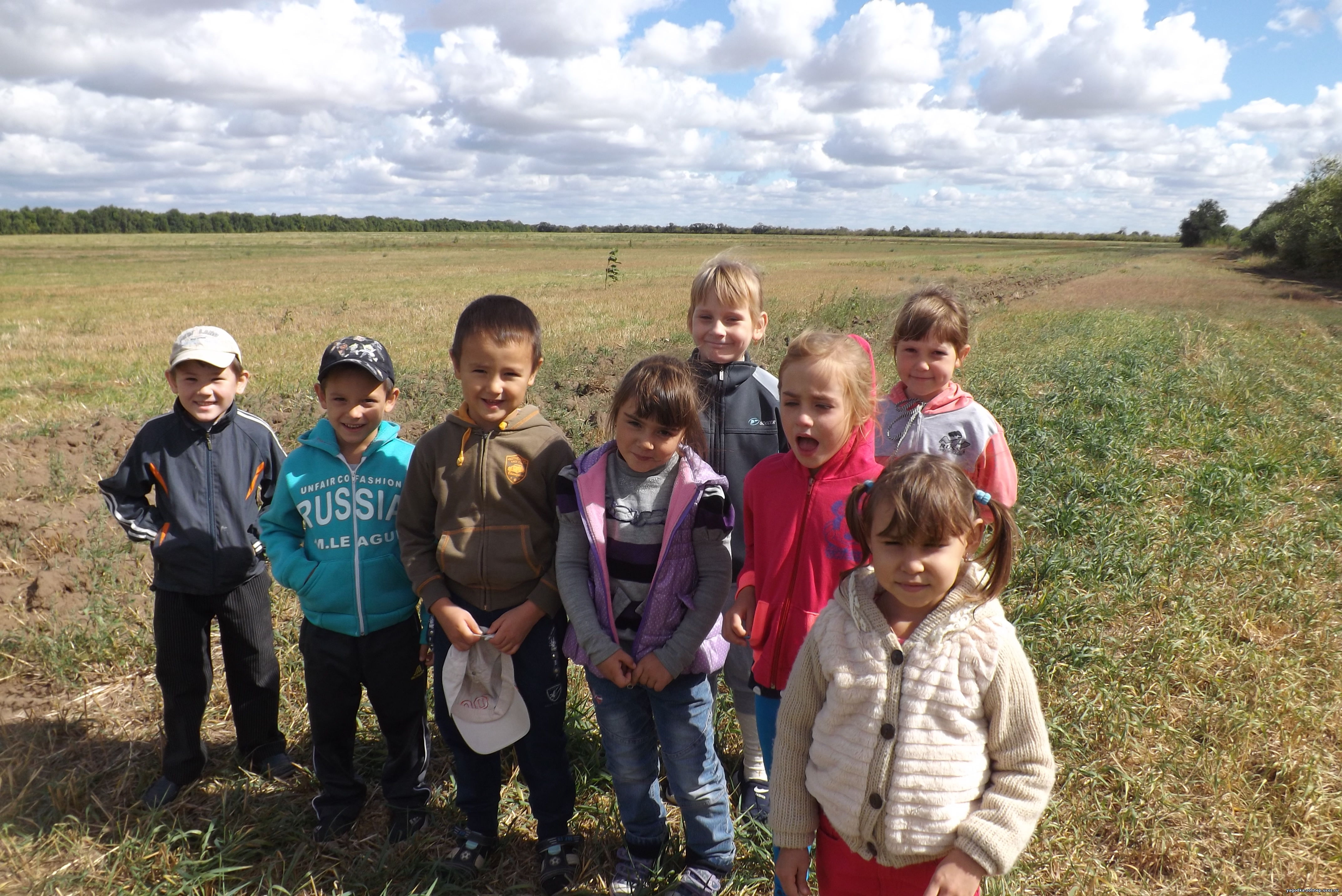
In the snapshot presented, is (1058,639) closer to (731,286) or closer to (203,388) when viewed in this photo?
(731,286)

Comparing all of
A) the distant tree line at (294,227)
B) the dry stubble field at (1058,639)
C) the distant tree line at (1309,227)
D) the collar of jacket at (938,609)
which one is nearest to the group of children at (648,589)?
the collar of jacket at (938,609)

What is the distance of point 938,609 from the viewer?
1.80 metres

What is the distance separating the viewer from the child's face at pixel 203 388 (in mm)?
3014

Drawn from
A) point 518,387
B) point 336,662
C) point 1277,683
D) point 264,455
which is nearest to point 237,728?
point 336,662

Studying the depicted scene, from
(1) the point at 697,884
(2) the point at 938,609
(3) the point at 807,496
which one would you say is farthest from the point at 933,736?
(1) the point at 697,884

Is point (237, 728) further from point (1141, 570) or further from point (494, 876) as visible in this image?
point (1141, 570)

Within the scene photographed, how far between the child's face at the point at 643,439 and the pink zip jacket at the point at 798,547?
0.32m

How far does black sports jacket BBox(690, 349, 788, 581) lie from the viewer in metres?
2.94

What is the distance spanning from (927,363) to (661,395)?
1.22m

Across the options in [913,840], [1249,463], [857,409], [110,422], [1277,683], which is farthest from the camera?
[110,422]

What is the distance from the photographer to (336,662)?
9.37 feet

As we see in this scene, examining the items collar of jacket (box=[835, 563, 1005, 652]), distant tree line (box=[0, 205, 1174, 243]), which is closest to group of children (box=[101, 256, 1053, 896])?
collar of jacket (box=[835, 563, 1005, 652])

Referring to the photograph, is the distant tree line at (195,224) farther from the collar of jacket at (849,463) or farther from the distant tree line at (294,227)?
the collar of jacket at (849,463)

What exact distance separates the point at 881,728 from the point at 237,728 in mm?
2726
